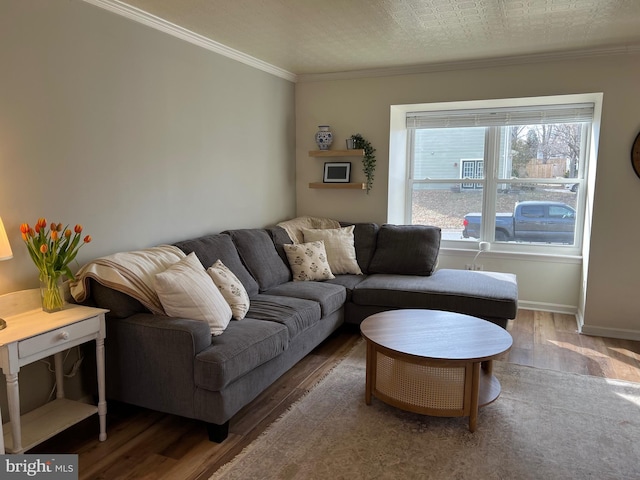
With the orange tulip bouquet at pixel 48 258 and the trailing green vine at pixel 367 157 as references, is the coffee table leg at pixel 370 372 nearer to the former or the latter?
the orange tulip bouquet at pixel 48 258

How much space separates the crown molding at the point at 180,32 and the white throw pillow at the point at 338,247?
5.15ft

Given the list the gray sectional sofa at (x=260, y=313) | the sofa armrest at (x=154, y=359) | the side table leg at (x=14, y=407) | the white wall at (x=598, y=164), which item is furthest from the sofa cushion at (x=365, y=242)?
the side table leg at (x=14, y=407)

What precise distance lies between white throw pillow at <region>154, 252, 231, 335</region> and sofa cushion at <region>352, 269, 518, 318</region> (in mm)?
1499

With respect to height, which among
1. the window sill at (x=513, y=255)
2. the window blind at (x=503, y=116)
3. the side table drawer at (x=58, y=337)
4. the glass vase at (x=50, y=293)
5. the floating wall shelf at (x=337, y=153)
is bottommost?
the side table drawer at (x=58, y=337)

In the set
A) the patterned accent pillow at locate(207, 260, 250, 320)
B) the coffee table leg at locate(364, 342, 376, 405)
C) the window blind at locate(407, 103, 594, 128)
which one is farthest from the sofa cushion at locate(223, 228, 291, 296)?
the window blind at locate(407, 103, 594, 128)

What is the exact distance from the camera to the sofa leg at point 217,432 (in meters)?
2.35

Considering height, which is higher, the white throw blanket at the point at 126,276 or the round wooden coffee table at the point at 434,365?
the white throw blanket at the point at 126,276

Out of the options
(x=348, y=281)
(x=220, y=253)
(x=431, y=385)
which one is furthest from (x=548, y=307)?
(x=220, y=253)

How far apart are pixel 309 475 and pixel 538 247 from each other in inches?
139

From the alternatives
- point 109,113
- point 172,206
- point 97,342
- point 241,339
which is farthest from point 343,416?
point 109,113

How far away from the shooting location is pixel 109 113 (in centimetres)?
282

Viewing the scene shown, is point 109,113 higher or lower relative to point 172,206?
higher

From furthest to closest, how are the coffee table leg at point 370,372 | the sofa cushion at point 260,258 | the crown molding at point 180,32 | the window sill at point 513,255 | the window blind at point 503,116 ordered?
the window sill at point 513,255 < the window blind at point 503,116 < the sofa cushion at point 260,258 < the crown molding at point 180,32 < the coffee table leg at point 370,372

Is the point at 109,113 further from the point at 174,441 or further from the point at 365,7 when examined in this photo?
the point at 174,441
